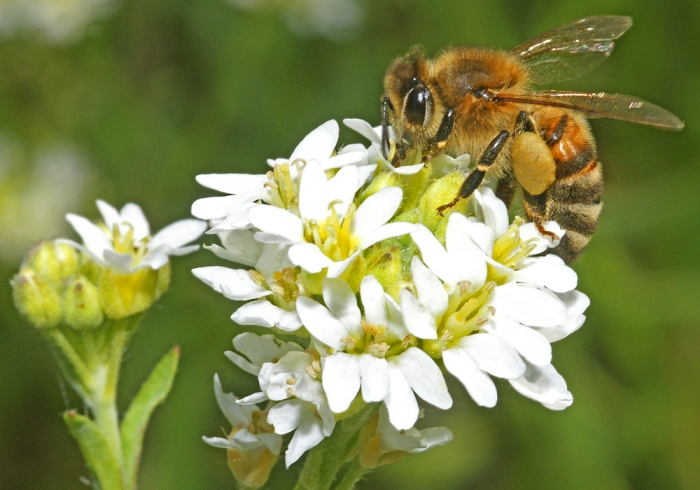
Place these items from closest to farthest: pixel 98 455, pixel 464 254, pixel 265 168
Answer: pixel 464 254 → pixel 98 455 → pixel 265 168

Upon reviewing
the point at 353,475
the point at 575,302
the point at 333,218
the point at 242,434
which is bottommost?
the point at 353,475

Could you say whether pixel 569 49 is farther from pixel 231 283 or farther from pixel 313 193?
pixel 231 283

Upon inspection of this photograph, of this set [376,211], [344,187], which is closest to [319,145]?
[344,187]

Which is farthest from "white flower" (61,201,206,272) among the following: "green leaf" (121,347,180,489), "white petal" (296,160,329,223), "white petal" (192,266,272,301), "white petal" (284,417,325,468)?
"white petal" (284,417,325,468)

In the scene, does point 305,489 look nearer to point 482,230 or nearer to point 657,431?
point 482,230

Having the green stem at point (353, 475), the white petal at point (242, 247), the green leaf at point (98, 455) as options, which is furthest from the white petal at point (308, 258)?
the green leaf at point (98, 455)

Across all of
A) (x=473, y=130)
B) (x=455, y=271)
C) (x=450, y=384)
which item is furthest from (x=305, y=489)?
(x=450, y=384)

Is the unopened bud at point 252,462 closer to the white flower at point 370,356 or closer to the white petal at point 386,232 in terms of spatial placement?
the white flower at point 370,356
